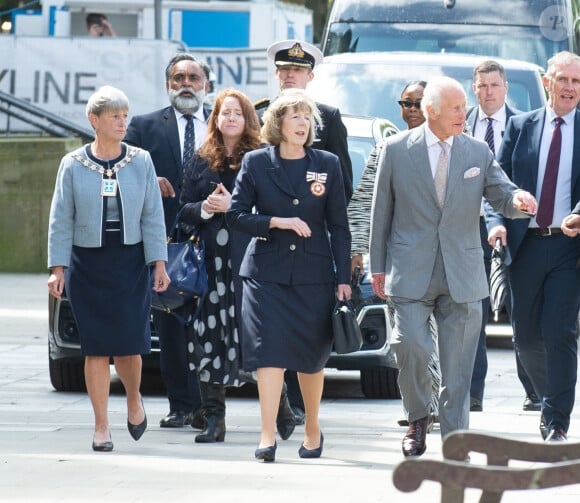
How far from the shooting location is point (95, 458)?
861 centimetres

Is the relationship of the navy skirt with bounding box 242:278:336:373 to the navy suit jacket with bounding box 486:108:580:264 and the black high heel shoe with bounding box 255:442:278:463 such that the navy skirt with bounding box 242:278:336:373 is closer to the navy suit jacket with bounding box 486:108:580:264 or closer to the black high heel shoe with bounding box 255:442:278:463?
the black high heel shoe with bounding box 255:442:278:463

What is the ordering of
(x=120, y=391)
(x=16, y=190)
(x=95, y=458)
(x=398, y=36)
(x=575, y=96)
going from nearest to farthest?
1. (x=95, y=458)
2. (x=575, y=96)
3. (x=120, y=391)
4. (x=398, y=36)
5. (x=16, y=190)

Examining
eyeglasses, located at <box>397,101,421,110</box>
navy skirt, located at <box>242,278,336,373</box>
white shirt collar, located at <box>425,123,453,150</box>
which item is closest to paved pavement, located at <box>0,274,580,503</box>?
navy skirt, located at <box>242,278,336,373</box>

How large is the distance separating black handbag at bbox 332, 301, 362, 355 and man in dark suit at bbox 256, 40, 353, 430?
1238mm

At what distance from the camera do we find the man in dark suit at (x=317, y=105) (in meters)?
9.79

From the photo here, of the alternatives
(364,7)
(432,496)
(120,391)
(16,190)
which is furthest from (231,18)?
(432,496)

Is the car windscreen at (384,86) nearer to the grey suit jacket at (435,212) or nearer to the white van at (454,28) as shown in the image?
the white van at (454,28)

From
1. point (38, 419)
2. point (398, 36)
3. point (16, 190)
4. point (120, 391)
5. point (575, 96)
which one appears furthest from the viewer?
point (16, 190)

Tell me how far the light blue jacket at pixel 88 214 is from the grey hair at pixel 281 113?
73 cm

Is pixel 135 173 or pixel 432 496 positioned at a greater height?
pixel 135 173

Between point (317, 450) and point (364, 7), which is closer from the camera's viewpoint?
point (317, 450)

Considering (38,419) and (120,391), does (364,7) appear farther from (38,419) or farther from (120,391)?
(38,419)

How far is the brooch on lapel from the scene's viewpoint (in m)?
8.66

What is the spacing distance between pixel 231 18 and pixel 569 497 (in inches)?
803
